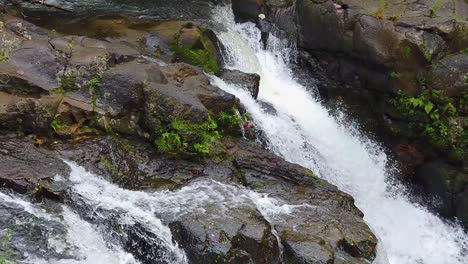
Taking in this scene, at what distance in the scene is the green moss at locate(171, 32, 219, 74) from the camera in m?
10.8

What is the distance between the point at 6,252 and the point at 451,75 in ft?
30.1

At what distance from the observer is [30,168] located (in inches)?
279

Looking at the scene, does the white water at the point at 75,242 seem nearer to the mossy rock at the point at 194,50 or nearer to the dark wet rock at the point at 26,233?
the dark wet rock at the point at 26,233

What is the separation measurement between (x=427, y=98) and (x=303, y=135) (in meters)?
2.85

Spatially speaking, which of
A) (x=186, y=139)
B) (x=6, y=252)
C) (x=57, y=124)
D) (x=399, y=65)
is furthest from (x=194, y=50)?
(x=6, y=252)

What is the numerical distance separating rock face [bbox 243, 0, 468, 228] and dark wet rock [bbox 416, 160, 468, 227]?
0.15 ft

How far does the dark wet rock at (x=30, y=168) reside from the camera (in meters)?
6.74

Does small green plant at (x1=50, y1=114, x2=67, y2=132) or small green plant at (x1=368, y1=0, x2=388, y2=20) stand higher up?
small green plant at (x1=368, y1=0, x2=388, y2=20)

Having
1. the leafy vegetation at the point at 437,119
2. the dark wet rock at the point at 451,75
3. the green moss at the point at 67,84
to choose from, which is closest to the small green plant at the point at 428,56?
the dark wet rock at the point at 451,75

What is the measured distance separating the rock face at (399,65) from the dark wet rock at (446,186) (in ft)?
0.15

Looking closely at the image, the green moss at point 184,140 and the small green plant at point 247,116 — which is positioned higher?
the green moss at point 184,140

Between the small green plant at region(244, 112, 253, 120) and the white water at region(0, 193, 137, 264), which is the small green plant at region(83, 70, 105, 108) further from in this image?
the small green plant at region(244, 112, 253, 120)

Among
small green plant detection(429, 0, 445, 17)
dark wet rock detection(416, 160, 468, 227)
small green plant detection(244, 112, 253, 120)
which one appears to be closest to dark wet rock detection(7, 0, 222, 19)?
small green plant detection(244, 112, 253, 120)

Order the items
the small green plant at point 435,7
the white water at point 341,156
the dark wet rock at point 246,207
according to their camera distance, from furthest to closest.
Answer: the small green plant at point 435,7
the white water at point 341,156
the dark wet rock at point 246,207
